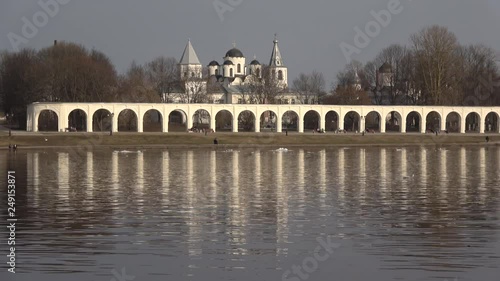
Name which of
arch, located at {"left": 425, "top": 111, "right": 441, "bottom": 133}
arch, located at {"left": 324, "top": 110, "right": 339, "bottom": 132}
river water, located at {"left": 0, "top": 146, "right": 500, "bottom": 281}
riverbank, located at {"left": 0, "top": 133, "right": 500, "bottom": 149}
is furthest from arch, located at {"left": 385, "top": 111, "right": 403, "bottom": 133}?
river water, located at {"left": 0, "top": 146, "right": 500, "bottom": 281}

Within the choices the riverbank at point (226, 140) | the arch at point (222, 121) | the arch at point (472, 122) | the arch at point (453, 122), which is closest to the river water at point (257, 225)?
the riverbank at point (226, 140)

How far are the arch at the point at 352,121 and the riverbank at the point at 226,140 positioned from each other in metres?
13.2

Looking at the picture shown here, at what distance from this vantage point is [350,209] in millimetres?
24016

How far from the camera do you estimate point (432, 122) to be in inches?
3570

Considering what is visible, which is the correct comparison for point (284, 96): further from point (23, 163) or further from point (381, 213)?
point (381, 213)

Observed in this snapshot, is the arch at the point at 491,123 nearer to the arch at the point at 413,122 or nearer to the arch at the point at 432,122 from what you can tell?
the arch at the point at 432,122

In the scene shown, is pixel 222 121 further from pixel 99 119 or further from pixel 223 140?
pixel 223 140

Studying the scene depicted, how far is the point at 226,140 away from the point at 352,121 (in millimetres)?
29478

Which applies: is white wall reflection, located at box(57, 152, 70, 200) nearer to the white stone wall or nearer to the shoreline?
the shoreline

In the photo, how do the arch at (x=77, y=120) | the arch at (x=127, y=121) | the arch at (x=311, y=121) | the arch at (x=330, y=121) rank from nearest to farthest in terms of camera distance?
the arch at (x=77, y=120) → the arch at (x=127, y=121) → the arch at (x=311, y=121) → the arch at (x=330, y=121)

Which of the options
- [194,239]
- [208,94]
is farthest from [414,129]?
[194,239]

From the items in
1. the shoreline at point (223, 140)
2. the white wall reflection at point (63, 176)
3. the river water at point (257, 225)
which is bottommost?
the river water at point (257, 225)

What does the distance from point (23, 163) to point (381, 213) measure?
26731 millimetres

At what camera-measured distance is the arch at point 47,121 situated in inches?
3164
